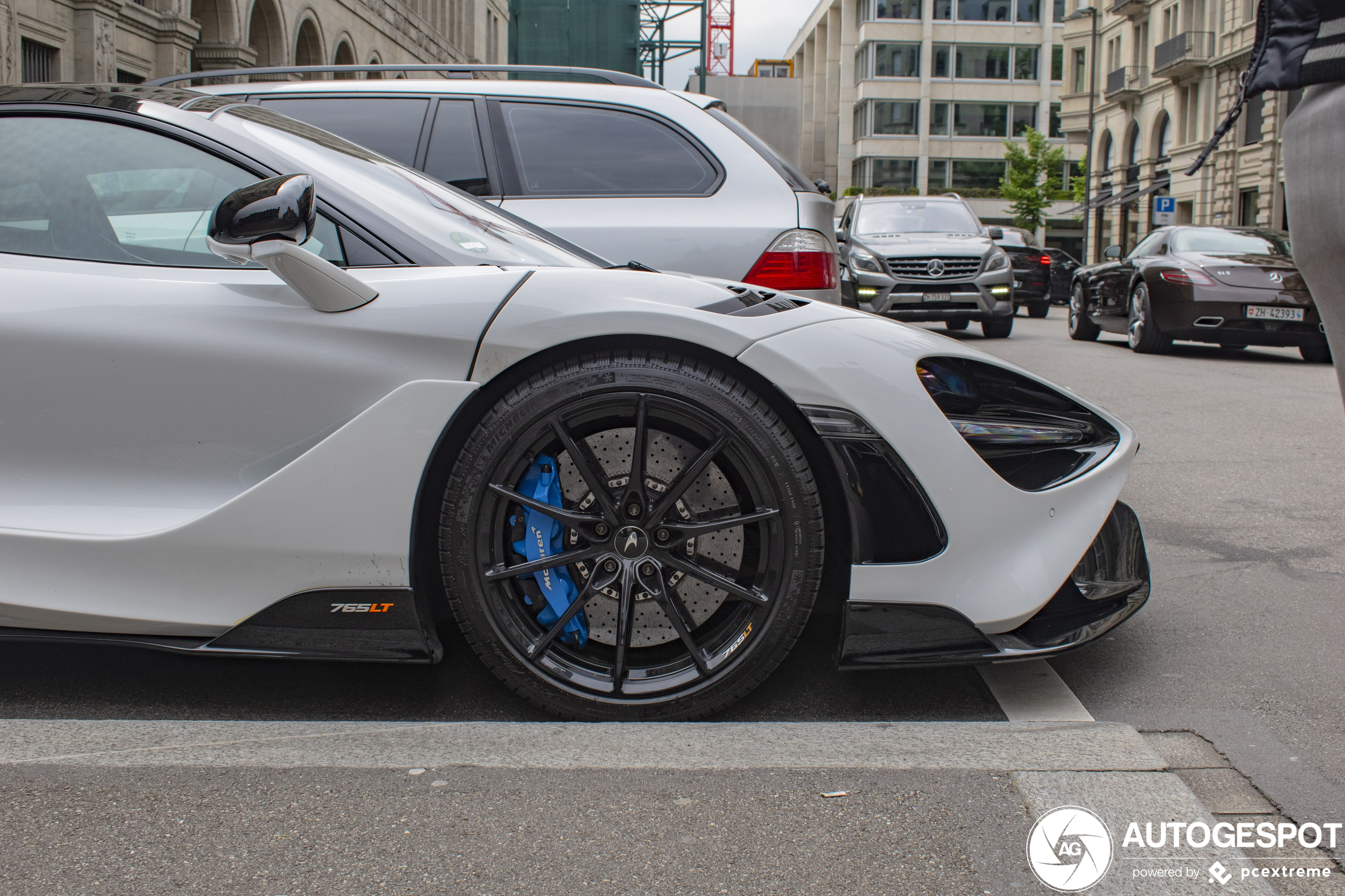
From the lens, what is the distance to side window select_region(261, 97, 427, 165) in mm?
5113

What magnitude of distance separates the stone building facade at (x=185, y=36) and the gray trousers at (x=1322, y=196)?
16068 millimetres

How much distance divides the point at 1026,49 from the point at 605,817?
237 ft

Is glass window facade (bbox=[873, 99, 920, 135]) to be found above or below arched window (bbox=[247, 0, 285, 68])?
above

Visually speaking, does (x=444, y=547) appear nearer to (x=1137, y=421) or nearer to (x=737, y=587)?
(x=737, y=587)

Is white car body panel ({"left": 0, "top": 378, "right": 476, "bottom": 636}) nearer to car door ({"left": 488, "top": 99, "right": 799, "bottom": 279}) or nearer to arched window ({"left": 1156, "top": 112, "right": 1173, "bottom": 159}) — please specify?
car door ({"left": 488, "top": 99, "right": 799, "bottom": 279})

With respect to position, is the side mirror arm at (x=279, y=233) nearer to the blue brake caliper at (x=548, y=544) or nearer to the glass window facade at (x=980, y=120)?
the blue brake caliper at (x=548, y=544)

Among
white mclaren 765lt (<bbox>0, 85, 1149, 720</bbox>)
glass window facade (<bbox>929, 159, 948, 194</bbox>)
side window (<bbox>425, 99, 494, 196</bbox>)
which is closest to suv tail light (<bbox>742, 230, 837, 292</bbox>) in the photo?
side window (<bbox>425, 99, 494, 196</bbox>)

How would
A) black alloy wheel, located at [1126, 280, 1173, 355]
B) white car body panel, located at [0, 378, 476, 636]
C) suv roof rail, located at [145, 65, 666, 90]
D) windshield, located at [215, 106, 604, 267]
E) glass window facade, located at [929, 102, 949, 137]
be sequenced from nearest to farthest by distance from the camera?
white car body panel, located at [0, 378, 476, 636] → windshield, located at [215, 106, 604, 267] → suv roof rail, located at [145, 65, 666, 90] → black alloy wheel, located at [1126, 280, 1173, 355] → glass window facade, located at [929, 102, 949, 137]

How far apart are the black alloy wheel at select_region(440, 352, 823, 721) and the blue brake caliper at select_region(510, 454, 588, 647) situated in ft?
0.04

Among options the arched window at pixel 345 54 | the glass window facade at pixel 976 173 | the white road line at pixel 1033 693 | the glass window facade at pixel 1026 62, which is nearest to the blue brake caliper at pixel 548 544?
the white road line at pixel 1033 693

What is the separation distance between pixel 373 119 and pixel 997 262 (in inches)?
391

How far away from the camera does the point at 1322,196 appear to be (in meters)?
1.77

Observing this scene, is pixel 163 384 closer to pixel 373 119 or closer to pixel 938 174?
pixel 373 119

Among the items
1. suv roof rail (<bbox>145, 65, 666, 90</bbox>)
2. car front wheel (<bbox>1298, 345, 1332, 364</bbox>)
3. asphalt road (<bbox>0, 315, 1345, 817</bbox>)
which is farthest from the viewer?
car front wheel (<bbox>1298, 345, 1332, 364</bbox>)
